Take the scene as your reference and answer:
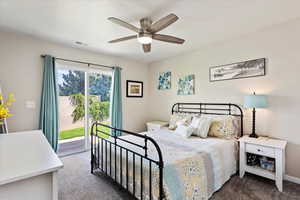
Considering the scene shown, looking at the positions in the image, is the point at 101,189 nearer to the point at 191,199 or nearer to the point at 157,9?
the point at 191,199

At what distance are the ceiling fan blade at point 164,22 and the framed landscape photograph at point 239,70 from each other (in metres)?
1.88

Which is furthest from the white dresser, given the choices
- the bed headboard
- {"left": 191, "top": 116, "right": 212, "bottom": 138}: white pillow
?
the bed headboard

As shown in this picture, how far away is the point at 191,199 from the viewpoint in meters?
1.63

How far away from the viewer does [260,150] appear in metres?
2.31

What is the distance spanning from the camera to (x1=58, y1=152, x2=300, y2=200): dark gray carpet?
2.03 m

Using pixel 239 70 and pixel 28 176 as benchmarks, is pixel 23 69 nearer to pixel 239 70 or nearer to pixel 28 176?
pixel 28 176

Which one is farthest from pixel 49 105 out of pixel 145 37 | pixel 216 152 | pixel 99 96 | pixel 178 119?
pixel 216 152

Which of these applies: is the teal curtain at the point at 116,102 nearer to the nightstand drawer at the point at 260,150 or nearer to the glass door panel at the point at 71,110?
the glass door panel at the point at 71,110

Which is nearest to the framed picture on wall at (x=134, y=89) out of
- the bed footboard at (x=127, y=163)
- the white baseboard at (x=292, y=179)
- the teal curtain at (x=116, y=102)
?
the teal curtain at (x=116, y=102)

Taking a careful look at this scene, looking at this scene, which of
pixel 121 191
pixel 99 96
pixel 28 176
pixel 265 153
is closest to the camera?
pixel 28 176

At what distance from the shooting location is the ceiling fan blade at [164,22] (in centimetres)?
180

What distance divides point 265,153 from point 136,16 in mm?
2875

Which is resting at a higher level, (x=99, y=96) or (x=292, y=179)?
(x=99, y=96)

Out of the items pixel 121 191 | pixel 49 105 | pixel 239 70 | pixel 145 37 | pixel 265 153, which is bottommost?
pixel 121 191
